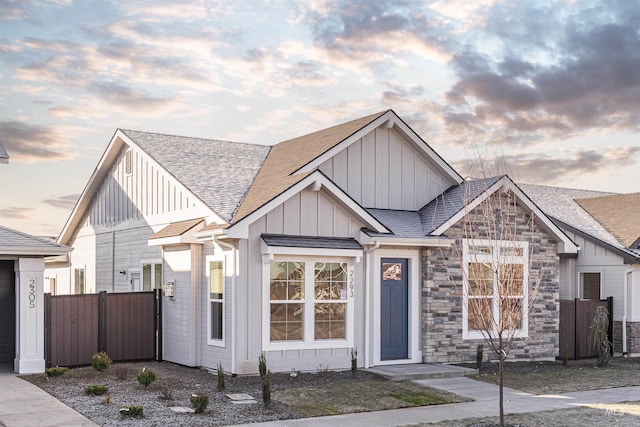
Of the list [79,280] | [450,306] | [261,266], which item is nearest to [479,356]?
[450,306]

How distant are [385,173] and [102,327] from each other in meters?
7.61

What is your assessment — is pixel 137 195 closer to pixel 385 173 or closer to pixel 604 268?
pixel 385 173

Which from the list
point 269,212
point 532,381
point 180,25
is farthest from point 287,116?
point 532,381

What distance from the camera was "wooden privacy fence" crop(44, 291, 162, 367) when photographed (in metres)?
17.2

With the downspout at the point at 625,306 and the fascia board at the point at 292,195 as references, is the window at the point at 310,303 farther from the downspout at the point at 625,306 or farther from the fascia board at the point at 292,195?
the downspout at the point at 625,306

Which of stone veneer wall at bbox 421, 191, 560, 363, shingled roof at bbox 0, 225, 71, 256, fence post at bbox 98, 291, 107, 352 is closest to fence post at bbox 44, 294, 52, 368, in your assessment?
fence post at bbox 98, 291, 107, 352

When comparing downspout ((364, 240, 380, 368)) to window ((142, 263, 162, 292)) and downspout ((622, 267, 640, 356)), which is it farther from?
downspout ((622, 267, 640, 356))

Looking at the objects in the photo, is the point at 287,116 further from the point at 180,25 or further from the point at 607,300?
the point at 607,300

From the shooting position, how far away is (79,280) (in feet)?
81.8

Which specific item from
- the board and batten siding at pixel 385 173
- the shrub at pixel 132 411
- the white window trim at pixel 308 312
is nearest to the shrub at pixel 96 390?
the shrub at pixel 132 411

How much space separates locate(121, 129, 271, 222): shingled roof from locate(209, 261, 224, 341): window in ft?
4.00

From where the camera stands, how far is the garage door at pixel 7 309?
17.5 meters

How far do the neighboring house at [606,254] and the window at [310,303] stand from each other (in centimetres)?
927

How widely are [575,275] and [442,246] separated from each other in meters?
7.42
